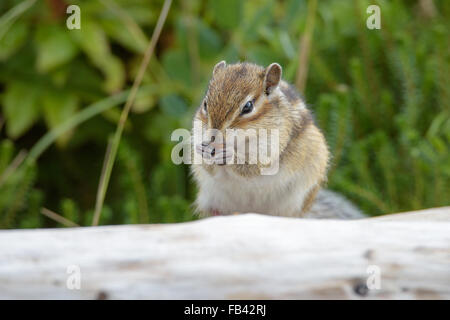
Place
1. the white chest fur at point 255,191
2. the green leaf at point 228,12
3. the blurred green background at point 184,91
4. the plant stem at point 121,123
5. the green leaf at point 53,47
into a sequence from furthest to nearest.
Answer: the green leaf at point 53,47, the green leaf at point 228,12, the blurred green background at point 184,91, the plant stem at point 121,123, the white chest fur at point 255,191

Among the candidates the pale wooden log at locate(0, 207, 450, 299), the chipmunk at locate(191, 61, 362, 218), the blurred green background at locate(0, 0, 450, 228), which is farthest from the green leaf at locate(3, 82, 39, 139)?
the pale wooden log at locate(0, 207, 450, 299)

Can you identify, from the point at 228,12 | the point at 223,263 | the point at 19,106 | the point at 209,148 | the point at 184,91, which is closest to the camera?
the point at 223,263

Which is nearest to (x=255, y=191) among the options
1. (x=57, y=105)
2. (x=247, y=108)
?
(x=247, y=108)

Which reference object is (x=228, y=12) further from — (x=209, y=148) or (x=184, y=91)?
(x=209, y=148)

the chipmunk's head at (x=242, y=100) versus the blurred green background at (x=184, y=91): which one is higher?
the blurred green background at (x=184, y=91)

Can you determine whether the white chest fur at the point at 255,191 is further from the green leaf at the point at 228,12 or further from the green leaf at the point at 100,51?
the green leaf at the point at 100,51

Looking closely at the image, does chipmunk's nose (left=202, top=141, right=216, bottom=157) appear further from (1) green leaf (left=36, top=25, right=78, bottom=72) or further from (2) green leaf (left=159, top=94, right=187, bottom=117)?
(1) green leaf (left=36, top=25, right=78, bottom=72)

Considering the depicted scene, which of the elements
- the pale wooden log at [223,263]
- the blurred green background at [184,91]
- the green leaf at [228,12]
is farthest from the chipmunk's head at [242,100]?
the green leaf at [228,12]
